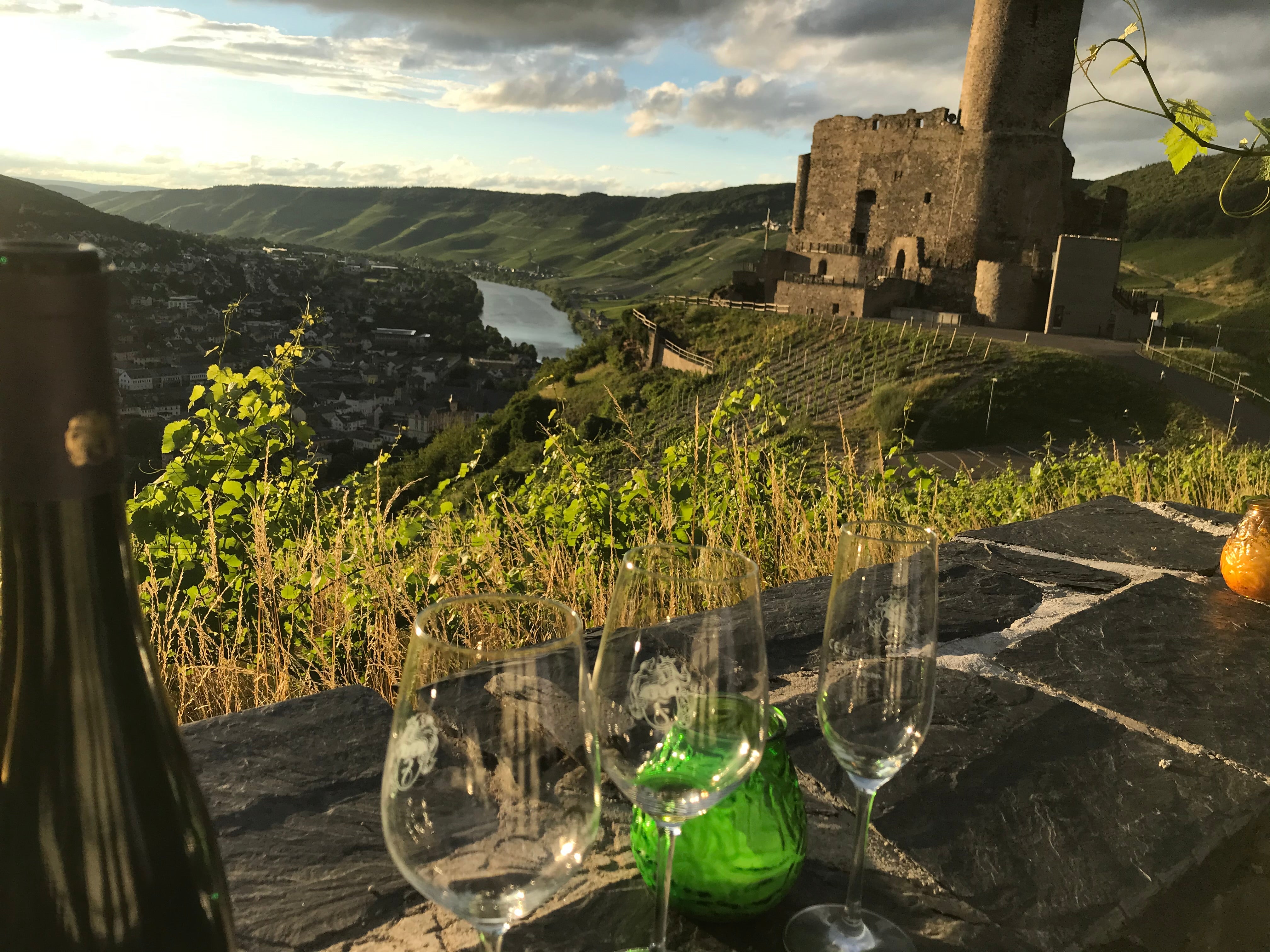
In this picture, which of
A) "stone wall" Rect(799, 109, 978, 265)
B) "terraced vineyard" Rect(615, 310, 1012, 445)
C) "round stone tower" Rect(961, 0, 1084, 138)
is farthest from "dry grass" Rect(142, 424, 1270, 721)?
"stone wall" Rect(799, 109, 978, 265)

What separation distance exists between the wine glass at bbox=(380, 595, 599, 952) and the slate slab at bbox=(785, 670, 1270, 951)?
62cm

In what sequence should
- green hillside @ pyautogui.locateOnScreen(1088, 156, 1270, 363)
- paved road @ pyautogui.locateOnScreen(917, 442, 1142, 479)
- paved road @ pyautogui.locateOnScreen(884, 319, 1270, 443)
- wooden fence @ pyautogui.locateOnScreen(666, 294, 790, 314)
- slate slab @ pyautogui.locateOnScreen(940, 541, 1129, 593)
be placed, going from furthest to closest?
green hillside @ pyautogui.locateOnScreen(1088, 156, 1270, 363) → wooden fence @ pyautogui.locateOnScreen(666, 294, 790, 314) → paved road @ pyautogui.locateOnScreen(884, 319, 1270, 443) → paved road @ pyautogui.locateOnScreen(917, 442, 1142, 479) → slate slab @ pyautogui.locateOnScreen(940, 541, 1129, 593)

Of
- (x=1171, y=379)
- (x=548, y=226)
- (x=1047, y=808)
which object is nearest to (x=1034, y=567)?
(x=1047, y=808)

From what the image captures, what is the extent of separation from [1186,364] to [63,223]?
2288cm

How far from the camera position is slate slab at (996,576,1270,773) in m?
1.44

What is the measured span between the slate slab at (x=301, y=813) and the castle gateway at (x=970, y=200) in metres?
26.7

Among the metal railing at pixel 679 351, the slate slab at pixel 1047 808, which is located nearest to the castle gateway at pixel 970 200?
the metal railing at pixel 679 351

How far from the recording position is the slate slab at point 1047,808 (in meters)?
1.02

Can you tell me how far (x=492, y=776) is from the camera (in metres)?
0.61

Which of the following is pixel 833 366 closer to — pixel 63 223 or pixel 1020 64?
pixel 1020 64

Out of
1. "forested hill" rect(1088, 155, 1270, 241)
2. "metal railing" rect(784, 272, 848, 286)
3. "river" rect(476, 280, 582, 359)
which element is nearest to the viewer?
"metal railing" rect(784, 272, 848, 286)

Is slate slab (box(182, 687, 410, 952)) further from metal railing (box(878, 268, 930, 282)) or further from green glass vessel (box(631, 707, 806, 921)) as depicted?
metal railing (box(878, 268, 930, 282))

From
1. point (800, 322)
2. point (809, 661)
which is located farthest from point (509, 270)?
point (809, 661)

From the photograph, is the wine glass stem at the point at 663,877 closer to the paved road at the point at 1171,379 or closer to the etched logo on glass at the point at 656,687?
the etched logo on glass at the point at 656,687
